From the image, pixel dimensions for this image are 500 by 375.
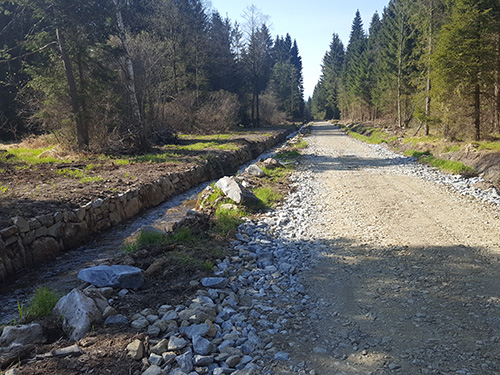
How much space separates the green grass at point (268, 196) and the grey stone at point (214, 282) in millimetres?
4783

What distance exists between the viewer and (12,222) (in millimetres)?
6492

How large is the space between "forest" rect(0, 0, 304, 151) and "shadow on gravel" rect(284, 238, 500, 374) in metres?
14.1

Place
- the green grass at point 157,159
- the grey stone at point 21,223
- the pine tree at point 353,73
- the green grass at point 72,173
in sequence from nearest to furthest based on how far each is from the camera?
the grey stone at point 21,223, the green grass at point 72,173, the green grass at point 157,159, the pine tree at point 353,73

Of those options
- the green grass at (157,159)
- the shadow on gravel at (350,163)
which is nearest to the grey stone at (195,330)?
the shadow on gravel at (350,163)

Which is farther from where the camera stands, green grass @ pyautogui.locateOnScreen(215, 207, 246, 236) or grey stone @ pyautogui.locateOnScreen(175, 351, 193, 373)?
green grass @ pyautogui.locateOnScreen(215, 207, 246, 236)

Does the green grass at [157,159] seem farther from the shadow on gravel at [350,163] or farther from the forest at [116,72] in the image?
the shadow on gravel at [350,163]

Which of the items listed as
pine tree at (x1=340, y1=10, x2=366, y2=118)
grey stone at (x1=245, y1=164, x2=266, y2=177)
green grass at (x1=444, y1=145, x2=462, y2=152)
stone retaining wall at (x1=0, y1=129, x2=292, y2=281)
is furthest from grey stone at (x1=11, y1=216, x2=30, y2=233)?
pine tree at (x1=340, y1=10, x2=366, y2=118)

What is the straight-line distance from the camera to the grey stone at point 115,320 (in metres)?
3.76

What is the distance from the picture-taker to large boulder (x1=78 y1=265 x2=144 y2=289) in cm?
456

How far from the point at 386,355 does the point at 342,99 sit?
256 feet

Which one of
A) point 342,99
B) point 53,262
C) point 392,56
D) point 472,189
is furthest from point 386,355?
point 342,99

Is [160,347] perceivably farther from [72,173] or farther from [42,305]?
[72,173]

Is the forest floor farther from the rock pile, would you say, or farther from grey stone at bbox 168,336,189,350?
grey stone at bbox 168,336,189,350

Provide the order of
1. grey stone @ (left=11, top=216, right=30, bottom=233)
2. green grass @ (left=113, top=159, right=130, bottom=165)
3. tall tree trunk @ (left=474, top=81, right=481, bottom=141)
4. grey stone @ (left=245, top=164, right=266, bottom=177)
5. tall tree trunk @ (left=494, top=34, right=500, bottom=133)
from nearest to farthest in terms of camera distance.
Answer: grey stone @ (left=11, top=216, right=30, bottom=233)
grey stone @ (left=245, top=164, right=266, bottom=177)
green grass @ (left=113, top=159, right=130, bottom=165)
tall tree trunk @ (left=494, top=34, right=500, bottom=133)
tall tree trunk @ (left=474, top=81, right=481, bottom=141)
